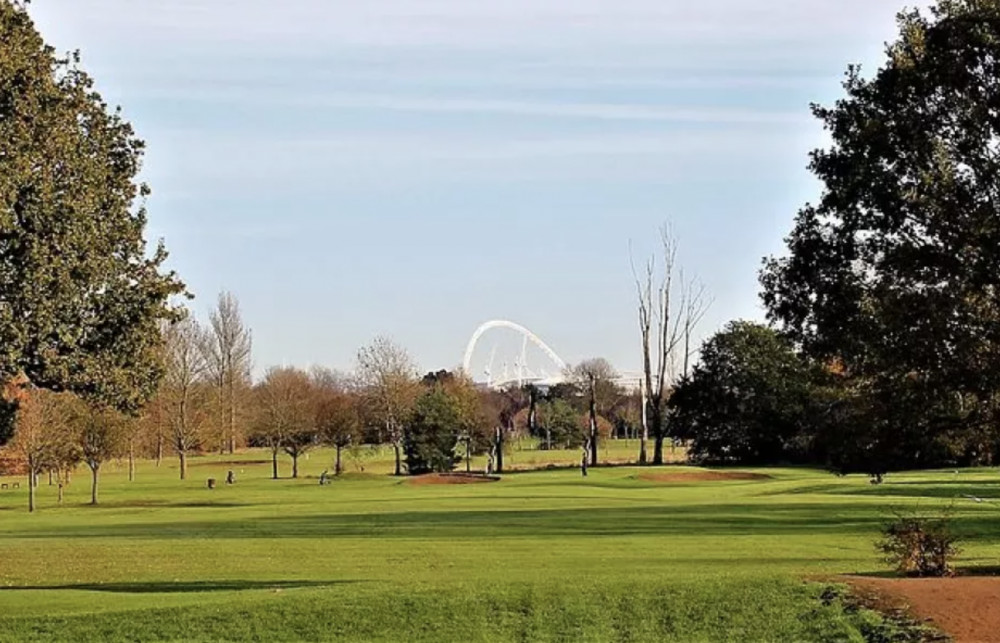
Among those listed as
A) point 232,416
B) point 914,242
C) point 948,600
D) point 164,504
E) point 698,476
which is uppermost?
point 914,242

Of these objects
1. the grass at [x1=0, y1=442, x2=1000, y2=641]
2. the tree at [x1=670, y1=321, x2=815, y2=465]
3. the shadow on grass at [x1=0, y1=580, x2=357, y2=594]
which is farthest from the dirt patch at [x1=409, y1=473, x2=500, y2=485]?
the shadow on grass at [x1=0, y1=580, x2=357, y2=594]

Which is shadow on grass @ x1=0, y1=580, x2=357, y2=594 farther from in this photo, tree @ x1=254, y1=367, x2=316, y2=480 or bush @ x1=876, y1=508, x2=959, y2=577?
tree @ x1=254, y1=367, x2=316, y2=480

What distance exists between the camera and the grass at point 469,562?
2042cm

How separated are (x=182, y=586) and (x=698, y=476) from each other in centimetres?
5540

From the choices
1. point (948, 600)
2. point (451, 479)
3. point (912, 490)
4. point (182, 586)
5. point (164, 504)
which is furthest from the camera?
point (451, 479)

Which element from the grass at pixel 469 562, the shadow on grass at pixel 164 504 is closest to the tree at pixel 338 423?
the shadow on grass at pixel 164 504

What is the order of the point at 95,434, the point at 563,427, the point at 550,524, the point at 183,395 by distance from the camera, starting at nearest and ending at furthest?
1. the point at 550,524
2. the point at 95,434
3. the point at 183,395
4. the point at 563,427

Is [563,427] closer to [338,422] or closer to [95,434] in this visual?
[338,422]

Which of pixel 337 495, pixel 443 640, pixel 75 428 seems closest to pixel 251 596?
pixel 443 640

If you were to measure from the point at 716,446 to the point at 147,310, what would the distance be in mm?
66818

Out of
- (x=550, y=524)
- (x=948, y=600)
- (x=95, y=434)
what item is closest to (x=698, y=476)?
(x=95, y=434)

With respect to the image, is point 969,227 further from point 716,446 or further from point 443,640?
point 716,446

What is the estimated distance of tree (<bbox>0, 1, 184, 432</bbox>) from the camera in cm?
3012

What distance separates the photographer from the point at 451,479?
267ft
